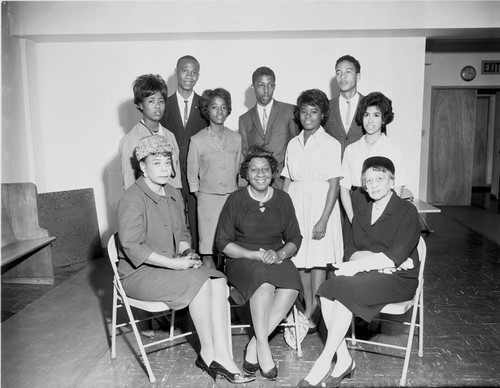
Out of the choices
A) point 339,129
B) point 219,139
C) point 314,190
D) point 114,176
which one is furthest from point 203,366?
point 114,176

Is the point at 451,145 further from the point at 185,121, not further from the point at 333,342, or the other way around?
the point at 333,342

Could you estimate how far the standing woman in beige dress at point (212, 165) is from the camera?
13.2 ft

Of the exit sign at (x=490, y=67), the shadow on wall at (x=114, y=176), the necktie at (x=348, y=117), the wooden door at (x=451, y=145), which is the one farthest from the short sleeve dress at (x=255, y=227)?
the exit sign at (x=490, y=67)

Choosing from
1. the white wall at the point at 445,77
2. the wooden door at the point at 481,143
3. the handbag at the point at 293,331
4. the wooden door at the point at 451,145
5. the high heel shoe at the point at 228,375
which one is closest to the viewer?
the high heel shoe at the point at 228,375

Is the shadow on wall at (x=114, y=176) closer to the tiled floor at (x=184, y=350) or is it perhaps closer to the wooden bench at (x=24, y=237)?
the wooden bench at (x=24, y=237)

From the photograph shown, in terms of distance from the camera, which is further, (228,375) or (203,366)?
(203,366)

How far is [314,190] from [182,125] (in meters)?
1.50

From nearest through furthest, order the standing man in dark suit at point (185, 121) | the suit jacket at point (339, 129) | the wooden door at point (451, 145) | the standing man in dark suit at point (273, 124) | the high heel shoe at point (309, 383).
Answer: the high heel shoe at point (309, 383)
the suit jacket at point (339, 129)
the standing man in dark suit at point (273, 124)
the standing man in dark suit at point (185, 121)
the wooden door at point (451, 145)

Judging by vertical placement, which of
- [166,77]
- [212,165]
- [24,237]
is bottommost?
[24,237]

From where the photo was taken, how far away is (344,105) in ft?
13.6

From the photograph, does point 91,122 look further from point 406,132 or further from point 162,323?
point 406,132

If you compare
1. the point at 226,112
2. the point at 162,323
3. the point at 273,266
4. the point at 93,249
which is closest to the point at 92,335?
the point at 162,323

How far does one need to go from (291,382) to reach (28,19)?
18.0 ft

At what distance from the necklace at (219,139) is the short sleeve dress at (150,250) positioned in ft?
2.84
